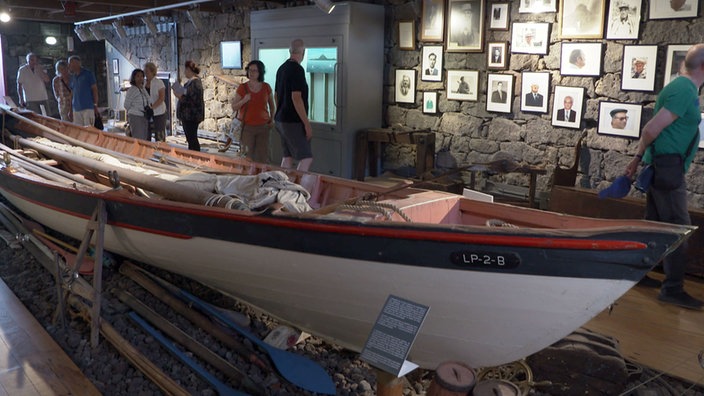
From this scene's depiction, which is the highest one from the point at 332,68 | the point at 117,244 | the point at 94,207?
the point at 332,68

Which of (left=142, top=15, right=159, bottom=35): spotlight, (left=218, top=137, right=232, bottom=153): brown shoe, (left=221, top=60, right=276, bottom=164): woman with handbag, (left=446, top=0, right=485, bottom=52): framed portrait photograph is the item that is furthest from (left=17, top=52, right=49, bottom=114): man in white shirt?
(left=446, top=0, right=485, bottom=52): framed portrait photograph

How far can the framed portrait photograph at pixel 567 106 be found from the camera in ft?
20.4

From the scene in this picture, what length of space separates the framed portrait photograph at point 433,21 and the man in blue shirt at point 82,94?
17.5 ft

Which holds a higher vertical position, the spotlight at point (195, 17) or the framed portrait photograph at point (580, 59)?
the spotlight at point (195, 17)

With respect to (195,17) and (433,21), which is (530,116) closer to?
(433,21)

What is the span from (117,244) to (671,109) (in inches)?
153

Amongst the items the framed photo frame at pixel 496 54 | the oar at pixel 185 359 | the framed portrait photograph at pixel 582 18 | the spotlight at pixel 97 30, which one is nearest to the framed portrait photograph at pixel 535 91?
the framed photo frame at pixel 496 54

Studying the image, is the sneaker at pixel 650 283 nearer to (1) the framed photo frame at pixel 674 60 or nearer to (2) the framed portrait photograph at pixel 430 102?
(1) the framed photo frame at pixel 674 60

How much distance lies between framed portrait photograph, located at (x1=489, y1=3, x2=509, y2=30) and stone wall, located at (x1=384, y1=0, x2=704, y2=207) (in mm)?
62

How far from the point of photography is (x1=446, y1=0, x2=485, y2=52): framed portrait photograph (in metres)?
6.95

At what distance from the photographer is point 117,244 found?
164 inches

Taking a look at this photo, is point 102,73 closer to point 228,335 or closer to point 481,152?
point 481,152

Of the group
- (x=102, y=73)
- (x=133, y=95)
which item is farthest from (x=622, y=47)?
(x=102, y=73)

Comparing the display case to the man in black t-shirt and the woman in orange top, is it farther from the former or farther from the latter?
the man in black t-shirt
